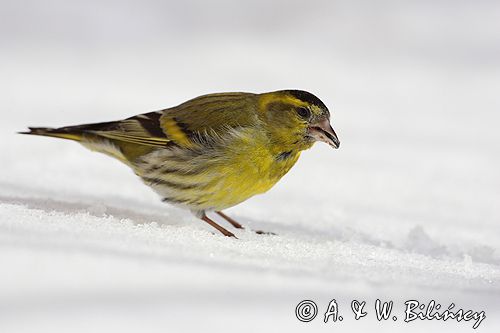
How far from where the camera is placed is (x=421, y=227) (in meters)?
4.29

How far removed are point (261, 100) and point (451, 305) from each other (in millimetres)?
1539

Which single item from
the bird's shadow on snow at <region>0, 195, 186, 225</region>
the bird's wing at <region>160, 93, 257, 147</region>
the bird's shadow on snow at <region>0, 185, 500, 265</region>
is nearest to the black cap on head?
the bird's wing at <region>160, 93, 257, 147</region>

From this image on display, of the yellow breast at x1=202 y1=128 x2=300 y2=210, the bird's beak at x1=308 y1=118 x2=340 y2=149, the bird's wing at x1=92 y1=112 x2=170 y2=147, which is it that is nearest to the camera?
the yellow breast at x1=202 y1=128 x2=300 y2=210

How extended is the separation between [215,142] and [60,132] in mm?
779

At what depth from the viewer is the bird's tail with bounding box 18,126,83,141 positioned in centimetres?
397

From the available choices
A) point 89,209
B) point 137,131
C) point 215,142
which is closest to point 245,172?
point 215,142

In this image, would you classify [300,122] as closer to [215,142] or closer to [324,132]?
[324,132]

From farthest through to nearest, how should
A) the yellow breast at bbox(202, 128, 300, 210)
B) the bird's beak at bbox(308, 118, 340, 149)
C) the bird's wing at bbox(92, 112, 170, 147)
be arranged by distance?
the bird's wing at bbox(92, 112, 170, 147) < the bird's beak at bbox(308, 118, 340, 149) < the yellow breast at bbox(202, 128, 300, 210)

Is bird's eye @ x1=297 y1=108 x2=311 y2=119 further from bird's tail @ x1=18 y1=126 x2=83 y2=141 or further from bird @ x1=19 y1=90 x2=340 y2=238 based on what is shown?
bird's tail @ x1=18 y1=126 x2=83 y2=141

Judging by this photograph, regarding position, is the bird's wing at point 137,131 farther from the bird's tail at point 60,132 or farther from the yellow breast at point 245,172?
the yellow breast at point 245,172

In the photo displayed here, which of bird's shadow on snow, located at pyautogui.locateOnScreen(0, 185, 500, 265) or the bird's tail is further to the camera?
the bird's tail

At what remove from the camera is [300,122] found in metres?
3.90

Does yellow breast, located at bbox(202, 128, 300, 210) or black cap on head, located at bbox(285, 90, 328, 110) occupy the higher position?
black cap on head, located at bbox(285, 90, 328, 110)

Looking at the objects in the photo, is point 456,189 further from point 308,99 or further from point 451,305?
point 451,305
